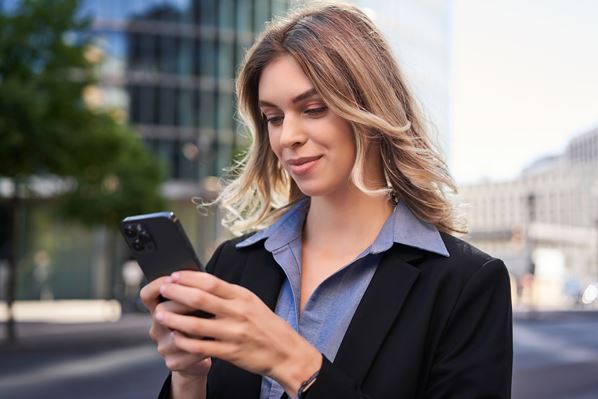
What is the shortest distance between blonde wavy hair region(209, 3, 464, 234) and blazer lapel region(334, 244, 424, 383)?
0.21 metres

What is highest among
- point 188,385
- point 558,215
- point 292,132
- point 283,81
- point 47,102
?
point 47,102

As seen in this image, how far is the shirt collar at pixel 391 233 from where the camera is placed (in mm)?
2270

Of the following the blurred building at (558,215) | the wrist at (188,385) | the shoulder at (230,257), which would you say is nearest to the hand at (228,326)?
the wrist at (188,385)

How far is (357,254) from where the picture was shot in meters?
2.34

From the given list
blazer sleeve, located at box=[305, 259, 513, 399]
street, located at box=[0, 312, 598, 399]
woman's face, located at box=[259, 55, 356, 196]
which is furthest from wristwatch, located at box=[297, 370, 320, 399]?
street, located at box=[0, 312, 598, 399]

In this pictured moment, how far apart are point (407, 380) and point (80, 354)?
599 inches

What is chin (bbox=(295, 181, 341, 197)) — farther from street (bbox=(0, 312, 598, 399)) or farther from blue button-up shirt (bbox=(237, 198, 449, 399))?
street (bbox=(0, 312, 598, 399))

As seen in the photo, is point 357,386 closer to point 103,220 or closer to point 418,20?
point 103,220

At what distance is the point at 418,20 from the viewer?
5956cm

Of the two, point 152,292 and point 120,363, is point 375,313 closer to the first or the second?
point 152,292

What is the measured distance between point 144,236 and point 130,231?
0.04m

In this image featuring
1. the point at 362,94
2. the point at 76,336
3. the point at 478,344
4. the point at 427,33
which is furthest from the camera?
the point at 427,33

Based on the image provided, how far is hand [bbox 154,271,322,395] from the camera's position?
1.66 metres

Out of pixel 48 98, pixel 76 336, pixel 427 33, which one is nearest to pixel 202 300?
pixel 48 98
